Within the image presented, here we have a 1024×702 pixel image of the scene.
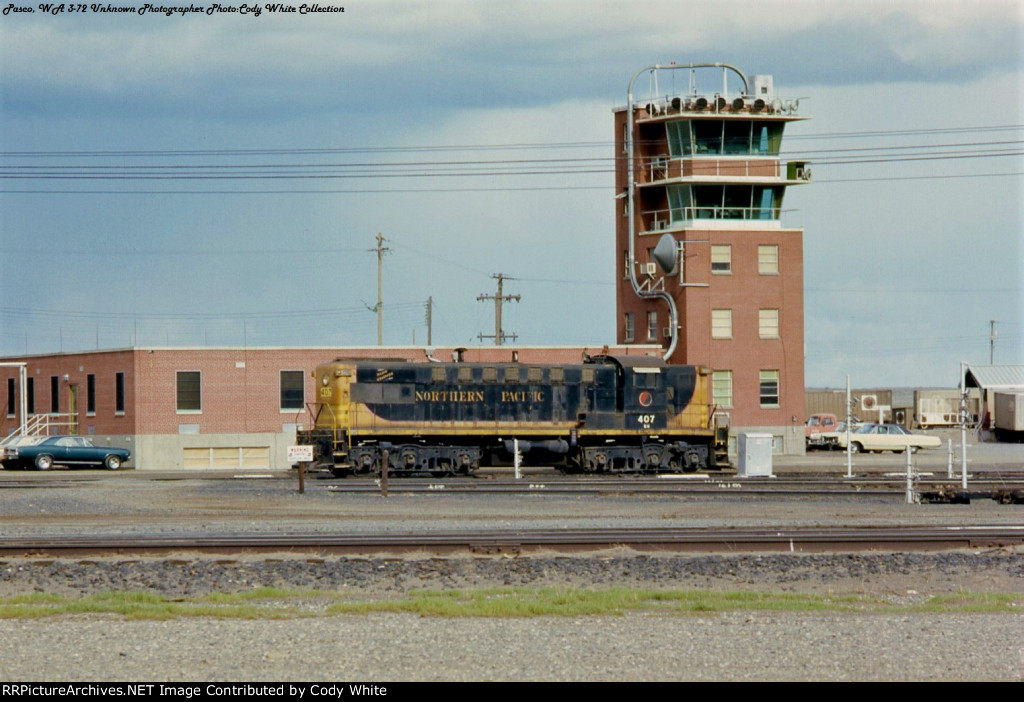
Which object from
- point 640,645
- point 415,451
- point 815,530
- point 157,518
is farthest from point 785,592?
point 415,451

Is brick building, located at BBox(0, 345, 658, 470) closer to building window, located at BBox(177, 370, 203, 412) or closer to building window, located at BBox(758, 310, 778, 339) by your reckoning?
building window, located at BBox(177, 370, 203, 412)

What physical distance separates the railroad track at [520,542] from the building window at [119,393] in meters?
35.1

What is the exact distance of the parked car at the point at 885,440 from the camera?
5762cm

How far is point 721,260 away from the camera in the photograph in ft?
189

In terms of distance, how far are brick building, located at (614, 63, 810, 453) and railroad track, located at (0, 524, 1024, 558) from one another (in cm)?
3726

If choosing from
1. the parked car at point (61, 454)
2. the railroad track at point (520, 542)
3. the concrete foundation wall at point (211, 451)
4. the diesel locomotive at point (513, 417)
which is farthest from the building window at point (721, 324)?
the railroad track at point (520, 542)

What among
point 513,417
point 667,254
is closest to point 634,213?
point 667,254

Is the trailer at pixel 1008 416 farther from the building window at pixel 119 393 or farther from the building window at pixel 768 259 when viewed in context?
the building window at pixel 119 393

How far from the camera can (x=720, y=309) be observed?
2263 inches

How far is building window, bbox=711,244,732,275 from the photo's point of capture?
57.5 meters

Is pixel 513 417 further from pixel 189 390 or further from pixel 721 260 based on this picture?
pixel 721 260

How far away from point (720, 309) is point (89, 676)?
49252 millimetres

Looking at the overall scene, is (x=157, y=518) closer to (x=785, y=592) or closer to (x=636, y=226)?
(x=785, y=592)

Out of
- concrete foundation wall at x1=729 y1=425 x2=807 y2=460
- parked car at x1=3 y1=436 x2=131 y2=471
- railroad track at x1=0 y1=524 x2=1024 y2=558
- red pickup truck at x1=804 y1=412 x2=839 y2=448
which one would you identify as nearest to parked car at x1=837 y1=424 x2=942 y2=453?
concrete foundation wall at x1=729 y1=425 x2=807 y2=460
